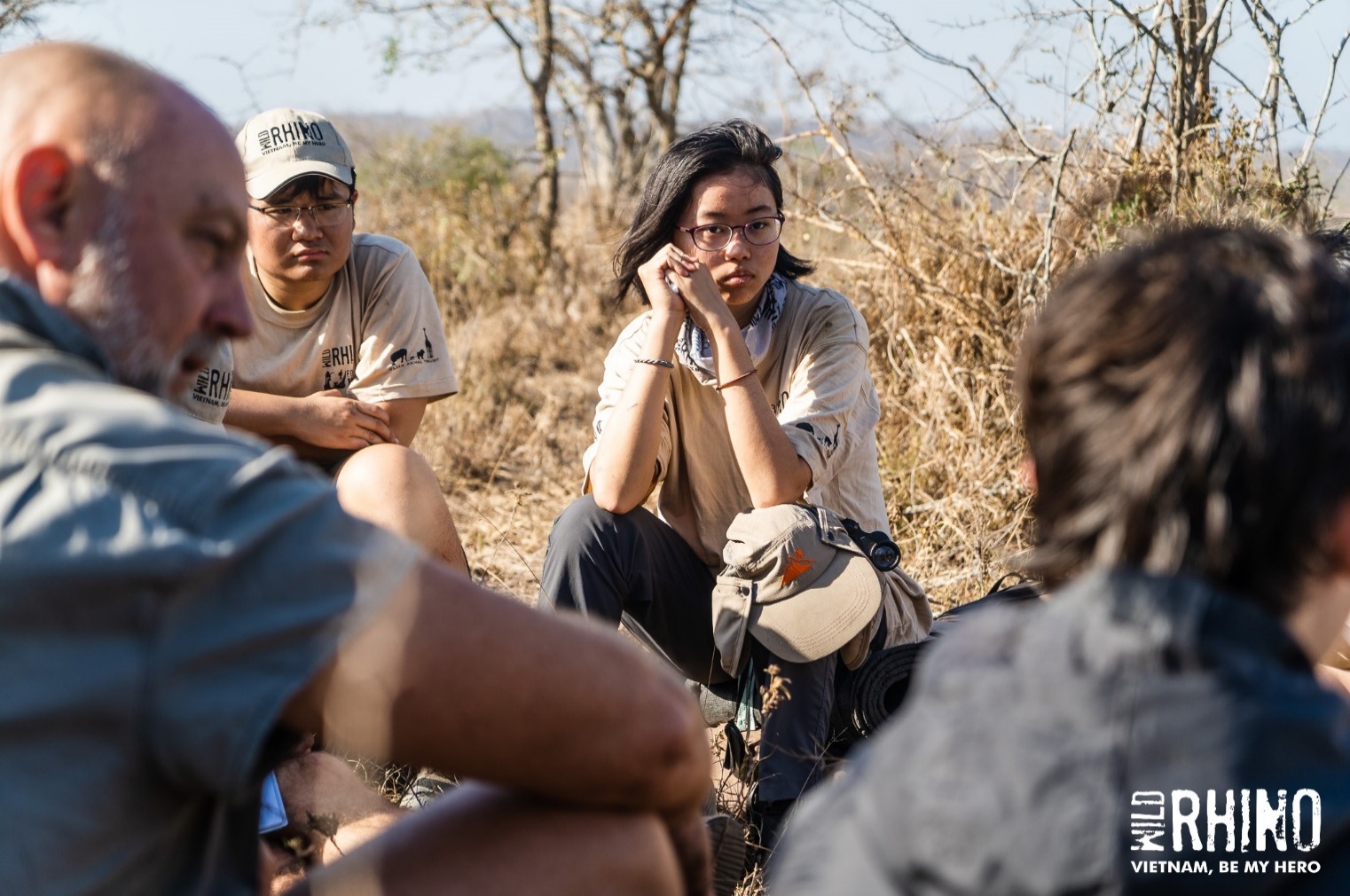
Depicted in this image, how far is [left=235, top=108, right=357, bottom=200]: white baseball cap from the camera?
11.0 feet

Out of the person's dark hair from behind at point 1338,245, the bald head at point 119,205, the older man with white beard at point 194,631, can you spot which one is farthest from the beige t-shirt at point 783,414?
the bald head at point 119,205

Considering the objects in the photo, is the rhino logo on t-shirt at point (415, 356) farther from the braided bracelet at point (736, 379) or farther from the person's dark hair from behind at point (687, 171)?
the braided bracelet at point (736, 379)

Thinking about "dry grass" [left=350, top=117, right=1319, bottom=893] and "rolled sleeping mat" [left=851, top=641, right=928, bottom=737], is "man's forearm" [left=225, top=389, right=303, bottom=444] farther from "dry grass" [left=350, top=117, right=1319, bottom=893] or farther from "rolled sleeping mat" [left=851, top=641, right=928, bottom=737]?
"rolled sleeping mat" [left=851, top=641, right=928, bottom=737]

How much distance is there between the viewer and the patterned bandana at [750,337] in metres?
3.31

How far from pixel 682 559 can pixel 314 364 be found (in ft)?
3.68

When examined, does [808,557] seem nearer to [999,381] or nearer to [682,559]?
[682,559]

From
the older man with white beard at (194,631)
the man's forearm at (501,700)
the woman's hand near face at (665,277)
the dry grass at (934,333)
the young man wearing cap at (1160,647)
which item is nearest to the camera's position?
the young man wearing cap at (1160,647)

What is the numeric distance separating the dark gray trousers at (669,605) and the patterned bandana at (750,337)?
408mm

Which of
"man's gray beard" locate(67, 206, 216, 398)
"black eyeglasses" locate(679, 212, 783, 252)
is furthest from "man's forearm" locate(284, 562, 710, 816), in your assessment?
"black eyeglasses" locate(679, 212, 783, 252)

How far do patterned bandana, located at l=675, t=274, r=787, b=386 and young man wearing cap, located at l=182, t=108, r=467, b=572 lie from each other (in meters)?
0.69

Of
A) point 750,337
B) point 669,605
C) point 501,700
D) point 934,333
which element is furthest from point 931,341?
point 501,700

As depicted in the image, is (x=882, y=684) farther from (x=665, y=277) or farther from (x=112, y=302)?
(x=112, y=302)

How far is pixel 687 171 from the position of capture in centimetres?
334

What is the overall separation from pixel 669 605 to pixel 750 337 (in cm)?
73
